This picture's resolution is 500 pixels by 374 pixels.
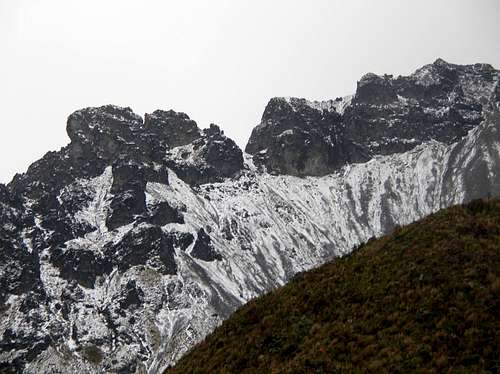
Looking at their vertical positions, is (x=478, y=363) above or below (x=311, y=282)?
below

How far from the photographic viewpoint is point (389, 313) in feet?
101

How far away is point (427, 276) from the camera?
3284 cm

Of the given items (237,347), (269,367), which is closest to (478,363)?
(269,367)

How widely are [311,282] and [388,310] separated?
836cm

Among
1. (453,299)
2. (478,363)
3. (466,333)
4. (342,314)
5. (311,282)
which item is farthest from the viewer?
(311,282)

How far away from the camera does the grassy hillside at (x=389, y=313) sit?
2742 cm

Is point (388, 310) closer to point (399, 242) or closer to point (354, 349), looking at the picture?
point (354, 349)

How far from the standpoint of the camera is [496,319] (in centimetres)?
2822

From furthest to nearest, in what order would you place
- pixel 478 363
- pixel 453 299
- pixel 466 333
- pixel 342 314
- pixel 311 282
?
pixel 311 282, pixel 342 314, pixel 453 299, pixel 466 333, pixel 478 363

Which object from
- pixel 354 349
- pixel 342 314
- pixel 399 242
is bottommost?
pixel 354 349

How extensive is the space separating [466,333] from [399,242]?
11.9 metres

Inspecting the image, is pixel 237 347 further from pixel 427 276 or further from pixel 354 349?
pixel 427 276

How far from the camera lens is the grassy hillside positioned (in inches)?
1080

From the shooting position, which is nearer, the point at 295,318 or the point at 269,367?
the point at 269,367
